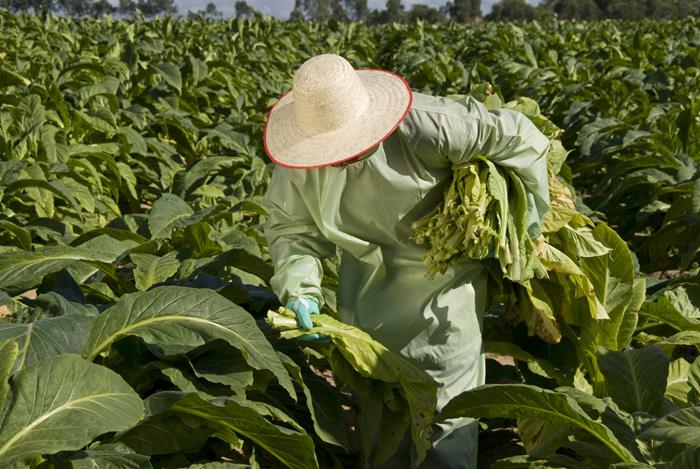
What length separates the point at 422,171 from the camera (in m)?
2.53

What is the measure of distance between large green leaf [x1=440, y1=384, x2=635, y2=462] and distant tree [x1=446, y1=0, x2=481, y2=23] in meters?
60.0

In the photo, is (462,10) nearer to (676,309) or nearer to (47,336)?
(676,309)

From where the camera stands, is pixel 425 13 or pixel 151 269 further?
pixel 425 13

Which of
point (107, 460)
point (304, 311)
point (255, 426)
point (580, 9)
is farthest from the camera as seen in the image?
point (580, 9)

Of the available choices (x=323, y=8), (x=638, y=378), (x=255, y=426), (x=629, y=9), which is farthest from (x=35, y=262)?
(x=629, y=9)

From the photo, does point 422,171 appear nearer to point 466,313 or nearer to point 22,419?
point 466,313

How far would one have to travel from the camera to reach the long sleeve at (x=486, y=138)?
2.42 metres

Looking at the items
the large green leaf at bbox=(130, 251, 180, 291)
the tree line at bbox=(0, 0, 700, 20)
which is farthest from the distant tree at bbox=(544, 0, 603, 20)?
the large green leaf at bbox=(130, 251, 180, 291)

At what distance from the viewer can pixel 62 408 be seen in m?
2.02

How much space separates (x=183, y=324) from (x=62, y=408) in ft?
1.55

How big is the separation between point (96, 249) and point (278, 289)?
1.18 meters

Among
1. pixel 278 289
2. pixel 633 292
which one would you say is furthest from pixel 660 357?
pixel 278 289

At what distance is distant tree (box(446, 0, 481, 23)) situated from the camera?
A: 61500 mm

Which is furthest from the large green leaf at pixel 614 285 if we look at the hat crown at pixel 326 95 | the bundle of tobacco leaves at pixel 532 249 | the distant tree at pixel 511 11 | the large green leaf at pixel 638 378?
the distant tree at pixel 511 11
